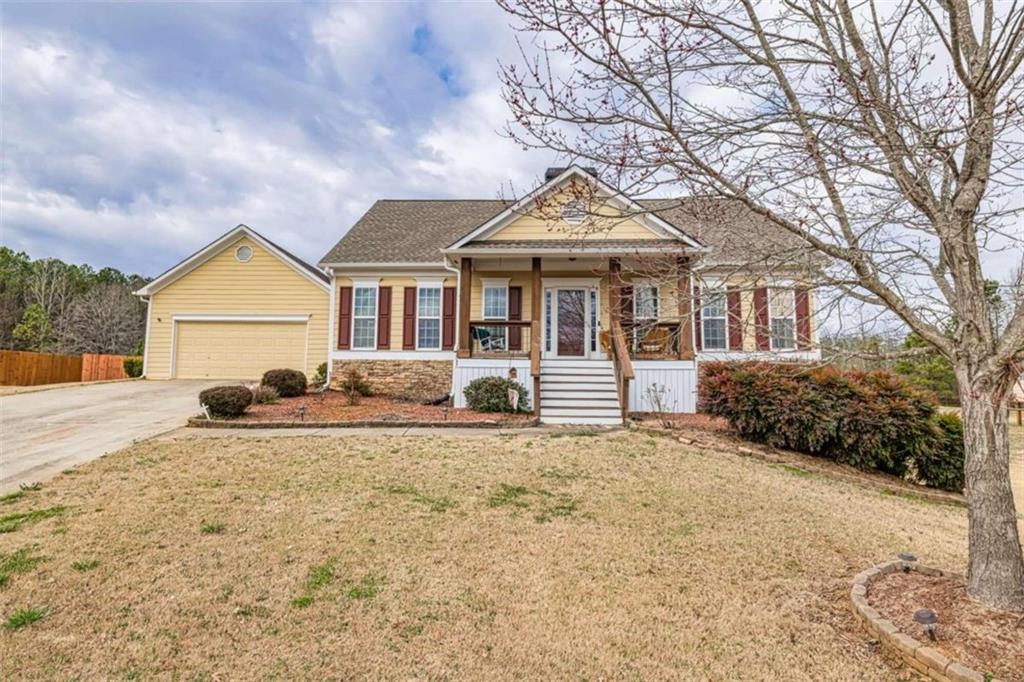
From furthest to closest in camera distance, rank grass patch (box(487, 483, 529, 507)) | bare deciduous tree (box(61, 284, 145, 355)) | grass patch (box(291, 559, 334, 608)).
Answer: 1. bare deciduous tree (box(61, 284, 145, 355))
2. grass patch (box(487, 483, 529, 507))
3. grass patch (box(291, 559, 334, 608))

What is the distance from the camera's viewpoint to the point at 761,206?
12.1 feet

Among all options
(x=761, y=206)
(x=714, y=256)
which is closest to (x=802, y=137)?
(x=761, y=206)

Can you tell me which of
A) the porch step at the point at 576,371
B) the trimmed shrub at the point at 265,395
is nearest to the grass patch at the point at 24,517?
the trimmed shrub at the point at 265,395

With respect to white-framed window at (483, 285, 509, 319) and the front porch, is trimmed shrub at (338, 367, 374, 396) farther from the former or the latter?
white-framed window at (483, 285, 509, 319)

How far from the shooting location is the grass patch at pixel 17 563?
154 inches

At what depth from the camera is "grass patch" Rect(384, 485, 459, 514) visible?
556 centimetres

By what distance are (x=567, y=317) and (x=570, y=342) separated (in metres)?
0.72

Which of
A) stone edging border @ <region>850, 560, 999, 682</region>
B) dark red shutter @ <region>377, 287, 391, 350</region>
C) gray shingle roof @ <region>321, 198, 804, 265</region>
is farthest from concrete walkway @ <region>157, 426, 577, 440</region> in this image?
stone edging border @ <region>850, 560, 999, 682</region>

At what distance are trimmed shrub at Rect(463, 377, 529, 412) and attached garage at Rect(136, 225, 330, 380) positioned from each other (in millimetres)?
7231

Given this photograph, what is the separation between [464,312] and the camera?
1280cm

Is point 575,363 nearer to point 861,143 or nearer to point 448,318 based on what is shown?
point 448,318

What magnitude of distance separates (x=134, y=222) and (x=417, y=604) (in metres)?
41.5

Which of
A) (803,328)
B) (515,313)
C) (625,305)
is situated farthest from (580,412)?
(803,328)

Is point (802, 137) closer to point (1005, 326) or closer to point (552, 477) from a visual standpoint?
point (1005, 326)
